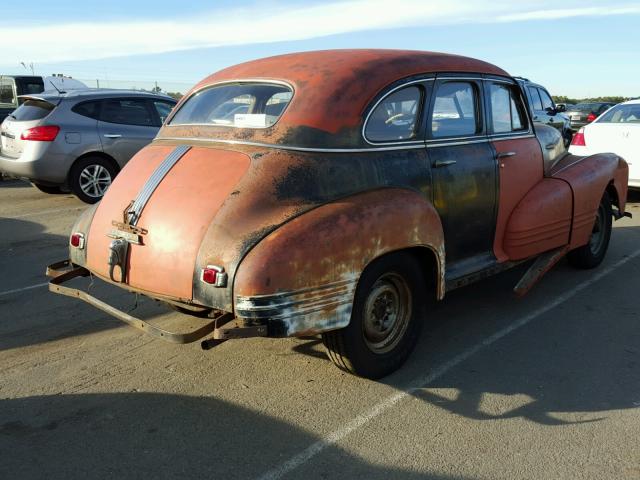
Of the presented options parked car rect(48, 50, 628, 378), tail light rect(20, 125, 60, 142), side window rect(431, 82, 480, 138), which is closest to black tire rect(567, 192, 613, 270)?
parked car rect(48, 50, 628, 378)

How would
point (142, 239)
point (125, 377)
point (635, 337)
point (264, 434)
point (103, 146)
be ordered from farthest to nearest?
point (103, 146) < point (635, 337) < point (125, 377) < point (142, 239) < point (264, 434)

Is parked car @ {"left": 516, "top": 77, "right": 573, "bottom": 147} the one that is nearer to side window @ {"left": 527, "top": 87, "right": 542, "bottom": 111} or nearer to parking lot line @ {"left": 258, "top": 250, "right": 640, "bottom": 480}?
side window @ {"left": 527, "top": 87, "right": 542, "bottom": 111}

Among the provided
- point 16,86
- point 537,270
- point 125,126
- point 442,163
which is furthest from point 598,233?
point 16,86

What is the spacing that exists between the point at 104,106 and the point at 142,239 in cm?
698

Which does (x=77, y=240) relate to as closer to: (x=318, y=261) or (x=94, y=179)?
(x=318, y=261)

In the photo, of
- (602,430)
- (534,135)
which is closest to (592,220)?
(534,135)

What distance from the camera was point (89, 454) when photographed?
2.96 meters

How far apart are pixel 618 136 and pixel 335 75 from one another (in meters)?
6.66

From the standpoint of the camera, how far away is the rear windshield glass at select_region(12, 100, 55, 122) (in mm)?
9086

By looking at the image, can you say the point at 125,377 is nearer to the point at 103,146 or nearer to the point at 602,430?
the point at 602,430

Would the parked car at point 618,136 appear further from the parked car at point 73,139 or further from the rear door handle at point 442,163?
the parked car at point 73,139

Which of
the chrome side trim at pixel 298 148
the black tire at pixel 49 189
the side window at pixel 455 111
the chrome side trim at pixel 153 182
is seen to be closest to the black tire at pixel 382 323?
the chrome side trim at pixel 298 148

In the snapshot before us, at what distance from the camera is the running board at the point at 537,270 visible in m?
4.61

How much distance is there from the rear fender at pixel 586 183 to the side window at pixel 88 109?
729cm
